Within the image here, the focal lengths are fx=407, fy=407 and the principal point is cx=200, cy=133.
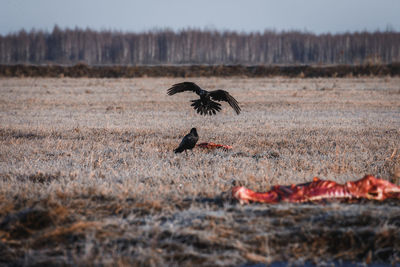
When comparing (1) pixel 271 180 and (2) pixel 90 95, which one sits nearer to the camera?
(1) pixel 271 180

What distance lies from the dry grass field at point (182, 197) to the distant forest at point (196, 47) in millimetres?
68823

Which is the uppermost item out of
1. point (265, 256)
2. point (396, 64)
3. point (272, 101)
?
point (396, 64)

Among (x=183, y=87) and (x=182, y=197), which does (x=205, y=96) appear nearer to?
(x=183, y=87)

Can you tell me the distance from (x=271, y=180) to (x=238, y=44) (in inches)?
3165

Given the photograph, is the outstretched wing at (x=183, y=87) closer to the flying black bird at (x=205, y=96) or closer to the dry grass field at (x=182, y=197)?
the flying black bird at (x=205, y=96)

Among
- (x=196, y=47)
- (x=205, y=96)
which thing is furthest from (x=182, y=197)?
(x=196, y=47)

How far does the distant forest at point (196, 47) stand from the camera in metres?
79.2

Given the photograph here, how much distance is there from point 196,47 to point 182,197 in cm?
7822

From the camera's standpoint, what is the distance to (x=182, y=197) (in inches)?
180

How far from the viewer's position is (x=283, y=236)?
3.66m

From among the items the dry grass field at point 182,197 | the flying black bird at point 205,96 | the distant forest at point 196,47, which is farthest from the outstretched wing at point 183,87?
the distant forest at point 196,47

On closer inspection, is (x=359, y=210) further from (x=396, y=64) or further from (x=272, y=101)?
(x=396, y=64)

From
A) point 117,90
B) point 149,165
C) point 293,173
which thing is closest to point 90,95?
point 117,90

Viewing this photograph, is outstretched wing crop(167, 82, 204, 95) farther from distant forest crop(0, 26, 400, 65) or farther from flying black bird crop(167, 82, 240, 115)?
distant forest crop(0, 26, 400, 65)
